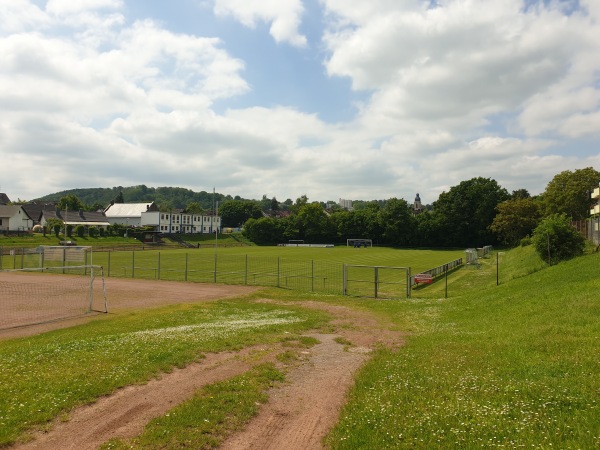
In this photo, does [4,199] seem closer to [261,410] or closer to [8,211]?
[8,211]

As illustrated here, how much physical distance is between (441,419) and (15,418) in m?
7.18

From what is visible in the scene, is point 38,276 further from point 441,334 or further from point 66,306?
point 441,334

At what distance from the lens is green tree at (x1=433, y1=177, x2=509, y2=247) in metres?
100

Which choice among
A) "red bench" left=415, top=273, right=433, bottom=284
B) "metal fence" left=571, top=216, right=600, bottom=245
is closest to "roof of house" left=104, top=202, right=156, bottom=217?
"red bench" left=415, top=273, right=433, bottom=284

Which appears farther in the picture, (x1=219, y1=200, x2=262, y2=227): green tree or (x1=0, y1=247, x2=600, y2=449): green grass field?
(x1=219, y1=200, x2=262, y2=227): green tree

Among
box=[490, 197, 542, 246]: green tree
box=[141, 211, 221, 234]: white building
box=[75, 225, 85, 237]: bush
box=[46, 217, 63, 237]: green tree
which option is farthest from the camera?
box=[141, 211, 221, 234]: white building

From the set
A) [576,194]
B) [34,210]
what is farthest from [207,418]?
[34,210]

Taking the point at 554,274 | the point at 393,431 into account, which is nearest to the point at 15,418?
the point at 393,431

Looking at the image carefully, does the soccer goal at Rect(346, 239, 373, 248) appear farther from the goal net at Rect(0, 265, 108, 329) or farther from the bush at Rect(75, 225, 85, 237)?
the goal net at Rect(0, 265, 108, 329)

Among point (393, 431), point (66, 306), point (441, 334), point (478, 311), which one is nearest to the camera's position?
point (393, 431)

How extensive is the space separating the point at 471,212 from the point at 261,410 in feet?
342

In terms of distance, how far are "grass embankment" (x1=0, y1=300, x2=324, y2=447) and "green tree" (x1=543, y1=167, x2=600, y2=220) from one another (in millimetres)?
71475

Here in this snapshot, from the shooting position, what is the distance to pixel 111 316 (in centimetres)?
2052

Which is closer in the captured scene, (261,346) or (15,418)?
(15,418)
